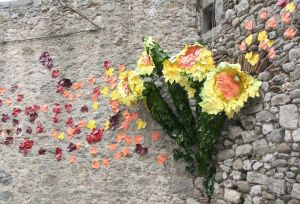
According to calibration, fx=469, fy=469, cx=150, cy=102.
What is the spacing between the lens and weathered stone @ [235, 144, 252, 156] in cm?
388

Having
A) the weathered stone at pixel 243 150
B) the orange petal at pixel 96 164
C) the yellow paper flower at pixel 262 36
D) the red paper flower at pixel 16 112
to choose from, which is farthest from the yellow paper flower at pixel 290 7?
the red paper flower at pixel 16 112

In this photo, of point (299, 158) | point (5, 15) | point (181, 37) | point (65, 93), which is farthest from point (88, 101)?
point (299, 158)

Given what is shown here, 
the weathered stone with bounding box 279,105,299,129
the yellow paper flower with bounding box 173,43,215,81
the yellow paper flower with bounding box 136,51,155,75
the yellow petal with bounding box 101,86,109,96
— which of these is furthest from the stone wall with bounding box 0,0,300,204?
the yellow paper flower with bounding box 136,51,155,75

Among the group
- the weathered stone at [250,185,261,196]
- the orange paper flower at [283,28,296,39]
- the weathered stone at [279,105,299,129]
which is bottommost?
the weathered stone at [250,185,261,196]

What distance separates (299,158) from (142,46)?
6.93 feet

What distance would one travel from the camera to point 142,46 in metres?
4.87

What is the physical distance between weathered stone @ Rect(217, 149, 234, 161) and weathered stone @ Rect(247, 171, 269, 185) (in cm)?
27

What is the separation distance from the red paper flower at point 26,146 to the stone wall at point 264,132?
2140mm

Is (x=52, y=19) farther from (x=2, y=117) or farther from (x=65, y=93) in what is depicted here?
(x=2, y=117)

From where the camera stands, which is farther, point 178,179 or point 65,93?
point 65,93

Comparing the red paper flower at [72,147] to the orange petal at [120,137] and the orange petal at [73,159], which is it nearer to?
the orange petal at [73,159]

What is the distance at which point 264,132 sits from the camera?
147 inches

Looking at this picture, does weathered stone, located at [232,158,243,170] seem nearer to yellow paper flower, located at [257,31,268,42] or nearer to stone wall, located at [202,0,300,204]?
stone wall, located at [202,0,300,204]

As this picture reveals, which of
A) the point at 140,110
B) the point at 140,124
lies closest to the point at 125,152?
the point at 140,124
